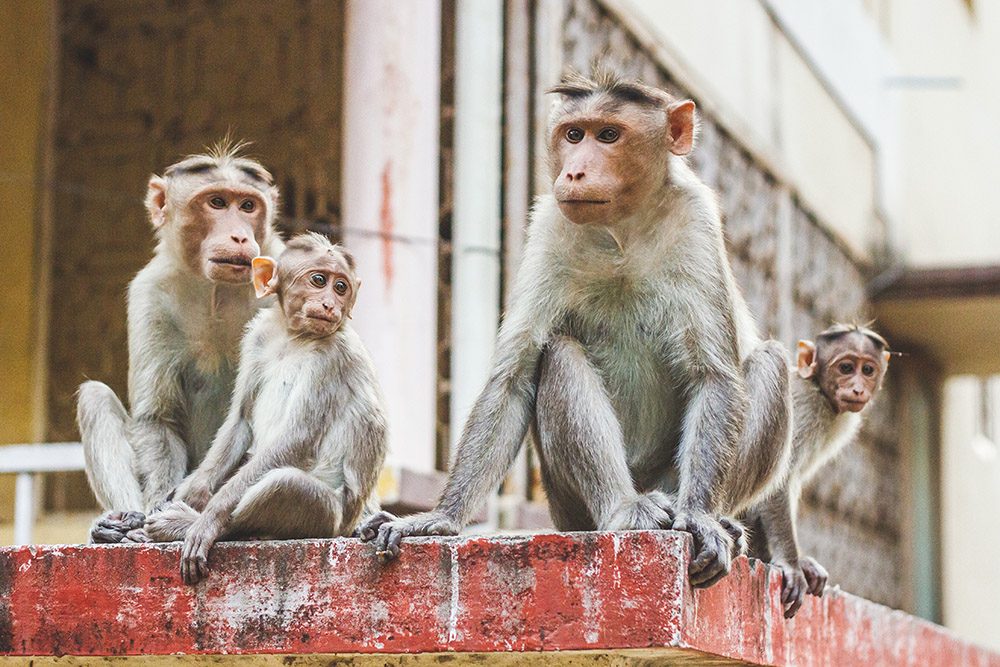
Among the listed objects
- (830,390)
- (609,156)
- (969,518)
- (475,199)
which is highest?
(475,199)

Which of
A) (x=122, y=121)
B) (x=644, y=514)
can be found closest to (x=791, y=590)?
(x=644, y=514)

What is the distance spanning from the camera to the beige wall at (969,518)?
18.0 meters

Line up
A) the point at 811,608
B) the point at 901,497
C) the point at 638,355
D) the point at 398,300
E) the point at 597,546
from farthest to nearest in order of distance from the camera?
the point at 901,497 → the point at 398,300 → the point at 811,608 → the point at 638,355 → the point at 597,546

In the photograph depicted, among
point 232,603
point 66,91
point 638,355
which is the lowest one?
point 232,603

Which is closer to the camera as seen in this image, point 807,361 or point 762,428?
point 762,428

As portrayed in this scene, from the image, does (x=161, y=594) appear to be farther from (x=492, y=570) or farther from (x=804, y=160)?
(x=804, y=160)

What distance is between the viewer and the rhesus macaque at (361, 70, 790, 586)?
4.14 meters

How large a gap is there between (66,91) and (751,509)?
25.0 feet

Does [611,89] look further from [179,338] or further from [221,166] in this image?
[179,338]

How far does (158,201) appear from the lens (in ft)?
16.9

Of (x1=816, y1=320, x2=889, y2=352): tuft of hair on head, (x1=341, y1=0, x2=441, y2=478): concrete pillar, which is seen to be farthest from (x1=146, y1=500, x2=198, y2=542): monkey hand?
(x1=341, y1=0, x2=441, y2=478): concrete pillar

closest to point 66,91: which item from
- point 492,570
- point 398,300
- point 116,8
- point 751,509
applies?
point 116,8

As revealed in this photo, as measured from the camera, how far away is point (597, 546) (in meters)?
3.55

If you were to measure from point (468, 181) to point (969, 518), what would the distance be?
501 inches
